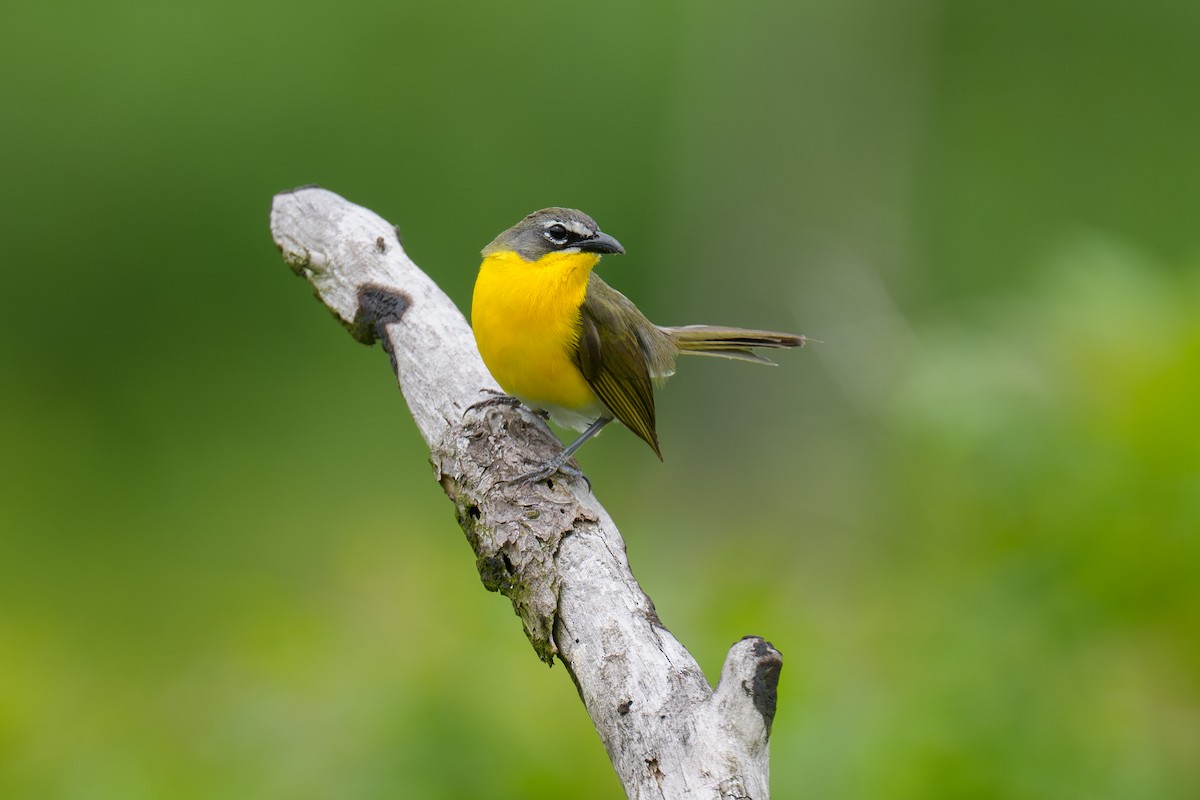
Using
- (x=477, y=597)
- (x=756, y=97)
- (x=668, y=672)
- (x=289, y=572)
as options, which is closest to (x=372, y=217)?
(x=477, y=597)

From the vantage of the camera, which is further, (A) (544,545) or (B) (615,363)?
(B) (615,363)

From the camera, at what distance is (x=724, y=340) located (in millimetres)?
5160

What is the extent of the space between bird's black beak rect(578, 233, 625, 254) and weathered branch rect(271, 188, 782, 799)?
0.54m

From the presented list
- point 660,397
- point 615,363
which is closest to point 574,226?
point 615,363

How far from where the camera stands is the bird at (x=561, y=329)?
434 cm

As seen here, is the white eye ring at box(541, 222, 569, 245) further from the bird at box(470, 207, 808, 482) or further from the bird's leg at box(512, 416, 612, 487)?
the bird's leg at box(512, 416, 612, 487)

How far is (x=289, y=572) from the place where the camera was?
10.7 meters

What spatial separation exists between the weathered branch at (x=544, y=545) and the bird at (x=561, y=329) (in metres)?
0.13

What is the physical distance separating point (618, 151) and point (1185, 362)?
11.3m

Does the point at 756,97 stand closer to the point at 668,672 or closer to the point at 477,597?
the point at 477,597

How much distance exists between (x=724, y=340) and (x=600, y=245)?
841 mm

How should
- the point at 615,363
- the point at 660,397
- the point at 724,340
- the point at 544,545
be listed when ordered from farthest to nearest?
the point at 660,397 → the point at 724,340 → the point at 615,363 → the point at 544,545

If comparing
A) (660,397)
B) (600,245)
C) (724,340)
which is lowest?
(660,397)

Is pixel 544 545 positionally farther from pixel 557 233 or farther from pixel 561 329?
pixel 557 233
